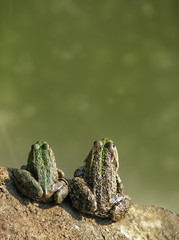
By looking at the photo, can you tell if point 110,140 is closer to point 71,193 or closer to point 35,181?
point 71,193

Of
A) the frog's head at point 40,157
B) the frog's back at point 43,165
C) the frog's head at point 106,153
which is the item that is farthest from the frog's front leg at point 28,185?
the frog's head at point 106,153

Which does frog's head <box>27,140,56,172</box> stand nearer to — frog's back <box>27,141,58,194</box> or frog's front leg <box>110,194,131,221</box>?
frog's back <box>27,141,58,194</box>

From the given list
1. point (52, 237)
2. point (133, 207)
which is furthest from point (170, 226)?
point (52, 237)

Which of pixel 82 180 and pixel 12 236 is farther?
pixel 82 180

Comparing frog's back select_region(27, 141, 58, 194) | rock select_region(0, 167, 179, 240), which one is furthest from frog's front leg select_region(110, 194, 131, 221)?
frog's back select_region(27, 141, 58, 194)

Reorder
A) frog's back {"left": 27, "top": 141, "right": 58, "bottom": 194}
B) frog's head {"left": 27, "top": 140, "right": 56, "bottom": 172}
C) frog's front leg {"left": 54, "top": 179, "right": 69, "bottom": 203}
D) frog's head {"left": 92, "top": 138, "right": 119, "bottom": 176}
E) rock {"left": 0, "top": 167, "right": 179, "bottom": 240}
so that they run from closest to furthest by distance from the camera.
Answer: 1. rock {"left": 0, "top": 167, "right": 179, "bottom": 240}
2. frog's front leg {"left": 54, "top": 179, "right": 69, "bottom": 203}
3. frog's back {"left": 27, "top": 141, "right": 58, "bottom": 194}
4. frog's head {"left": 27, "top": 140, "right": 56, "bottom": 172}
5. frog's head {"left": 92, "top": 138, "right": 119, "bottom": 176}

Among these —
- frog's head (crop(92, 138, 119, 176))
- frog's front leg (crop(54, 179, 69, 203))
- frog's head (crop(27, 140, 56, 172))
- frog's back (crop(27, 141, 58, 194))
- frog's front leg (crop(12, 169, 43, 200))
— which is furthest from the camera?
frog's head (crop(92, 138, 119, 176))

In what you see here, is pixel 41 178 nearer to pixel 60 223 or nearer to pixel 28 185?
pixel 28 185

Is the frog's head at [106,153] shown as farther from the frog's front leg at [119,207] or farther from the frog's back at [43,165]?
the frog's back at [43,165]
